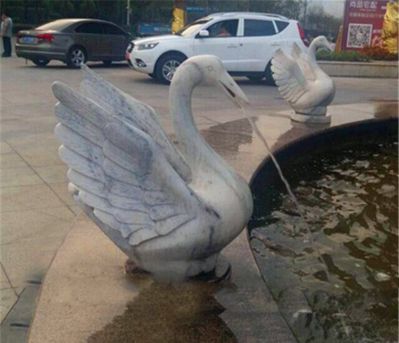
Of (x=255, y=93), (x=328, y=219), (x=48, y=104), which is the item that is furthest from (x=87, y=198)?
(x=255, y=93)

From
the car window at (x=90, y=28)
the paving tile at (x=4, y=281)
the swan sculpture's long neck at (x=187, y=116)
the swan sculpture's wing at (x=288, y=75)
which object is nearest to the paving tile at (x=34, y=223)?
the paving tile at (x=4, y=281)

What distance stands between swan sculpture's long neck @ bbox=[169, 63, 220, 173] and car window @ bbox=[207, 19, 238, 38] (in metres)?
10.9

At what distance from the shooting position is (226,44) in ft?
43.7

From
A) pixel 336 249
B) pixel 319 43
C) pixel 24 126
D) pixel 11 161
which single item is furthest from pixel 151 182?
pixel 24 126

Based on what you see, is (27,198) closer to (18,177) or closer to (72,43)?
(18,177)

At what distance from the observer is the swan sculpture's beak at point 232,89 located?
2.76 meters

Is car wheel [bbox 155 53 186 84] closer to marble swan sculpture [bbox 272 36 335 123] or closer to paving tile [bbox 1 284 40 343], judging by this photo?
marble swan sculpture [bbox 272 36 335 123]

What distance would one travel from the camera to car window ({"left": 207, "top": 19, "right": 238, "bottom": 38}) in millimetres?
13320

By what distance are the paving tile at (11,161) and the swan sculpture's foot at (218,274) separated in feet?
10.8

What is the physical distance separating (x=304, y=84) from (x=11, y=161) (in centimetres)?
336

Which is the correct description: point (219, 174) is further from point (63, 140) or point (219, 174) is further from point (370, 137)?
point (370, 137)

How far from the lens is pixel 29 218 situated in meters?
4.21

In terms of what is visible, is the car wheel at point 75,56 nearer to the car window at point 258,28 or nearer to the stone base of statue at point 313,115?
the car window at point 258,28

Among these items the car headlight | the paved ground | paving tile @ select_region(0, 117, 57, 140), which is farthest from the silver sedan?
paving tile @ select_region(0, 117, 57, 140)
